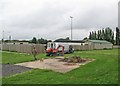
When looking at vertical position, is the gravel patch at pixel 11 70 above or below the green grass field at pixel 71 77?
below

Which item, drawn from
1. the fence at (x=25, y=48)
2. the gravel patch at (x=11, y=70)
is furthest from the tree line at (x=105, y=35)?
the gravel patch at (x=11, y=70)

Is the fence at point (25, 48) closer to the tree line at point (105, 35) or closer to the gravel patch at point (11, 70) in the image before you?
the gravel patch at point (11, 70)

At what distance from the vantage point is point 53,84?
10.0m

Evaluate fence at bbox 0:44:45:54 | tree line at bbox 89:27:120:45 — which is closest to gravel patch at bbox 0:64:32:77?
fence at bbox 0:44:45:54

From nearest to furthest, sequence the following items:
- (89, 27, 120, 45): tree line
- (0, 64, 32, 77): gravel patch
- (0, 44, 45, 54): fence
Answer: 1. (0, 64, 32, 77): gravel patch
2. (0, 44, 45, 54): fence
3. (89, 27, 120, 45): tree line

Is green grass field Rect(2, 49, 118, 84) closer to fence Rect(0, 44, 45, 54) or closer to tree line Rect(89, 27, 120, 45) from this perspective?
fence Rect(0, 44, 45, 54)

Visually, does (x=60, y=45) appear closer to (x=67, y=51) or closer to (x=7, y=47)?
(x=67, y=51)

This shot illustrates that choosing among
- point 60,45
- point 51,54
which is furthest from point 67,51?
point 51,54

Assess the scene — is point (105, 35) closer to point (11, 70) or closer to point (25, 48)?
point (25, 48)

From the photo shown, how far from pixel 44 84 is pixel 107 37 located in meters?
119

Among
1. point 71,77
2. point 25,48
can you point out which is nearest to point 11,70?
point 71,77

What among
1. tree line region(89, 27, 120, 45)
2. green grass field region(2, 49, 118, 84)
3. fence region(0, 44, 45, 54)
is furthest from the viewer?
tree line region(89, 27, 120, 45)

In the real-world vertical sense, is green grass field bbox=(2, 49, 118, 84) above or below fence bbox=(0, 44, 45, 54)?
below

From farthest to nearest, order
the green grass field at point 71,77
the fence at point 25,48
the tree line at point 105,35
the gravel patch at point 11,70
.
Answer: the tree line at point 105,35, the fence at point 25,48, the gravel patch at point 11,70, the green grass field at point 71,77
